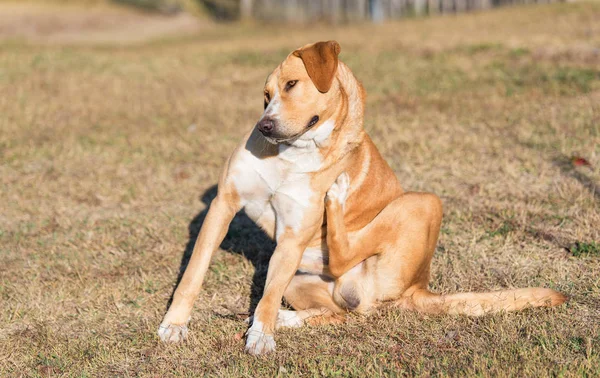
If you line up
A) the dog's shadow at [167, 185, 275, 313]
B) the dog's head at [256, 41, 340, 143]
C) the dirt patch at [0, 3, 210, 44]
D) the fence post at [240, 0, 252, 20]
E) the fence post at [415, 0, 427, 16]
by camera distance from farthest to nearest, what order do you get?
the fence post at [240, 0, 252, 20], the fence post at [415, 0, 427, 16], the dirt patch at [0, 3, 210, 44], the dog's shadow at [167, 185, 275, 313], the dog's head at [256, 41, 340, 143]

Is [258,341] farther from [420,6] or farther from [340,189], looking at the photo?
[420,6]

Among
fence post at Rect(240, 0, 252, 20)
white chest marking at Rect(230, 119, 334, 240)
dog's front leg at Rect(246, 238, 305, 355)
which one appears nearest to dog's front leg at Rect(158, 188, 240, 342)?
white chest marking at Rect(230, 119, 334, 240)

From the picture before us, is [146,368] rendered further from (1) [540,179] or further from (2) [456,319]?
(1) [540,179]

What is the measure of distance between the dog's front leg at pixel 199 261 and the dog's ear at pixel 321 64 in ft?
3.01

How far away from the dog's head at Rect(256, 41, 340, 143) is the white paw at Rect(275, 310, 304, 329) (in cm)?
126

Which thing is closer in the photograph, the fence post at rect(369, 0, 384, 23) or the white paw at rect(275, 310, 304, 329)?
the white paw at rect(275, 310, 304, 329)

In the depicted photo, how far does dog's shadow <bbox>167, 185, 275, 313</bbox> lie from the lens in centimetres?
586

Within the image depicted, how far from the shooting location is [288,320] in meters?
4.96

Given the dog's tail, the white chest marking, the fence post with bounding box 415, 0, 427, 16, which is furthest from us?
the fence post with bounding box 415, 0, 427, 16

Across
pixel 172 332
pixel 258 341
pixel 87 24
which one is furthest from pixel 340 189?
pixel 87 24

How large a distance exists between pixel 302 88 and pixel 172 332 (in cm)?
180

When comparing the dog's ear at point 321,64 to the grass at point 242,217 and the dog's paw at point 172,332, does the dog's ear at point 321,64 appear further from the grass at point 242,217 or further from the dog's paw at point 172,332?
the dog's paw at point 172,332

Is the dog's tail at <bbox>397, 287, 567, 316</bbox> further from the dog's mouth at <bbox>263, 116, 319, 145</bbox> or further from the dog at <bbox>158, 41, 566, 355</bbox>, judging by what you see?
the dog's mouth at <bbox>263, 116, 319, 145</bbox>

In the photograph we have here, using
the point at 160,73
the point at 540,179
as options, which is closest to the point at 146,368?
the point at 540,179
